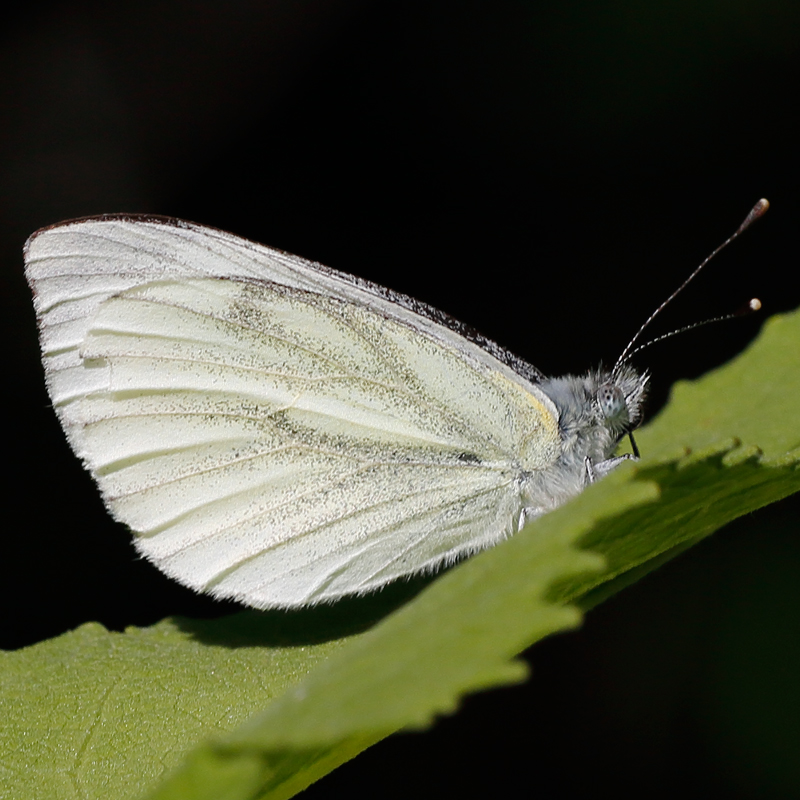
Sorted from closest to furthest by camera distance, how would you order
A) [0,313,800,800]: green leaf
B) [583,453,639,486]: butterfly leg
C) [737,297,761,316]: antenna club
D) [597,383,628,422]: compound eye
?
[0,313,800,800]: green leaf
[583,453,639,486]: butterfly leg
[597,383,628,422]: compound eye
[737,297,761,316]: antenna club

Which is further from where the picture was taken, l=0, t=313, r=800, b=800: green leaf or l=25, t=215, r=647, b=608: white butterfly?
l=25, t=215, r=647, b=608: white butterfly

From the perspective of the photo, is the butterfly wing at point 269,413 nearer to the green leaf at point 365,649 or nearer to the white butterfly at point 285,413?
the white butterfly at point 285,413

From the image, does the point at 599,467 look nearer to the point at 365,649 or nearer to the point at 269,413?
the point at 269,413

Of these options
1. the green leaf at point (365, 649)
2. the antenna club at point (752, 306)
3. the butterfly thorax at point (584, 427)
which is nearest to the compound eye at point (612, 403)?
the butterfly thorax at point (584, 427)

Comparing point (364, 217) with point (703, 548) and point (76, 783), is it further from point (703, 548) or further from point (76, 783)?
point (76, 783)

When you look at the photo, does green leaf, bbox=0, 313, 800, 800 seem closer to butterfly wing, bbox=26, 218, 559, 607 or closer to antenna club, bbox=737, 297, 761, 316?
butterfly wing, bbox=26, 218, 559, 607

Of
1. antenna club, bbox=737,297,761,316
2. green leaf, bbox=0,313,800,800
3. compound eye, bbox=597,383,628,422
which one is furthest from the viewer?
antenna club, bbox=737,297,761,316

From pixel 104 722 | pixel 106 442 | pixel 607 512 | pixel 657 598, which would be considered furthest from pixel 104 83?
pixel 607 512

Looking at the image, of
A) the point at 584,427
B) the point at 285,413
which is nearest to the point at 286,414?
the point at 285,413

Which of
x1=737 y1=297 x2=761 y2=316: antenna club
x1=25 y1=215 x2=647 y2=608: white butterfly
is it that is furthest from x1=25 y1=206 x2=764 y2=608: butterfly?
x1=737 y1=297 x2=761 y2=316: antenna club
